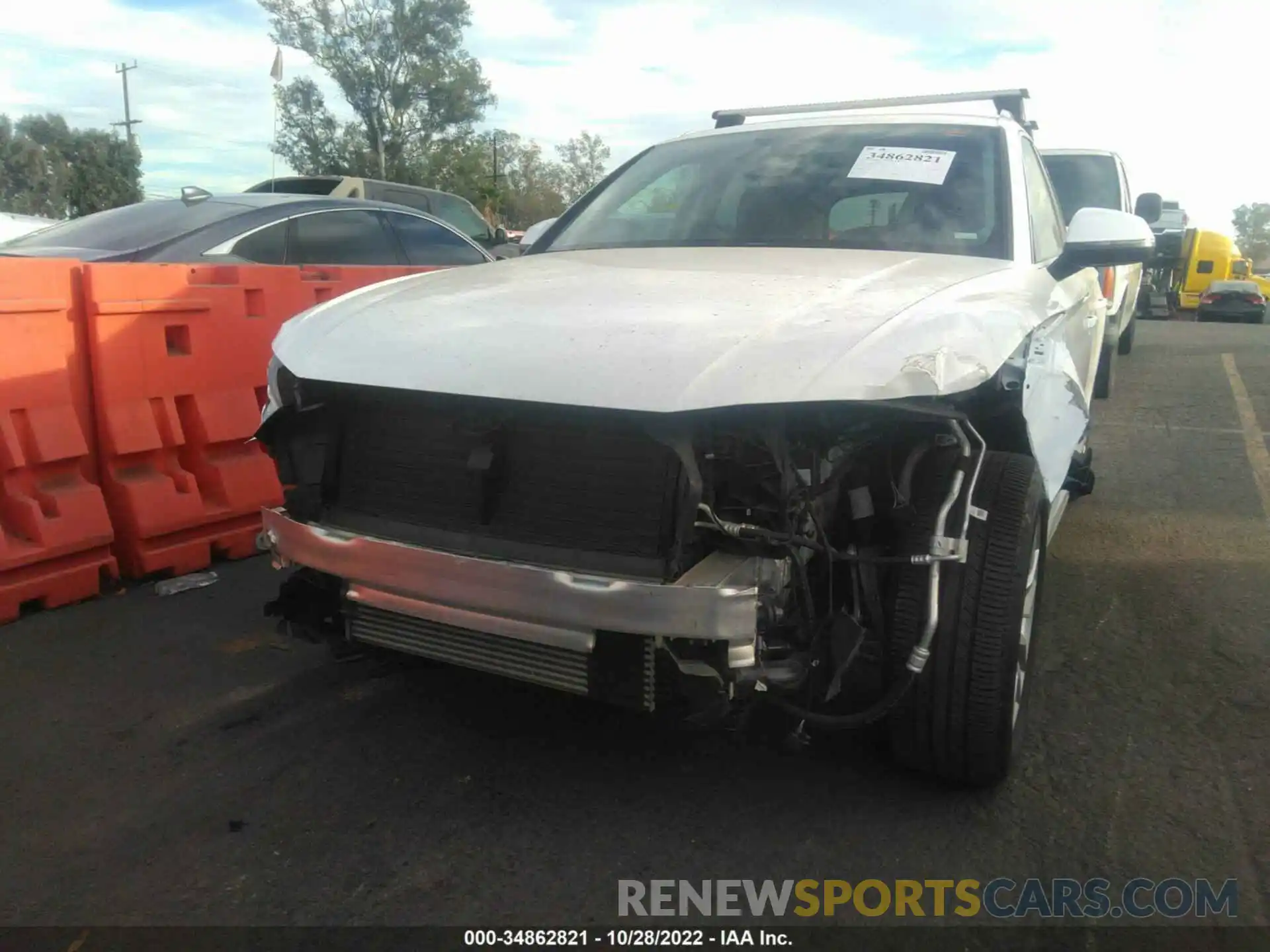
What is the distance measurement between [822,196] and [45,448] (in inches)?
126

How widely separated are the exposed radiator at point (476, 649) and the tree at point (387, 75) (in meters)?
41.8

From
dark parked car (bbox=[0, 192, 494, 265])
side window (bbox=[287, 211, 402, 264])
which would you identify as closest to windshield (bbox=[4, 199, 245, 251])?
dark parked car (bbox=[0, 192, 494, 265])

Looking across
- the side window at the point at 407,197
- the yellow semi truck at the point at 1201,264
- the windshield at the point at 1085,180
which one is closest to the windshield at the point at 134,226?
the side window at the point at 407,197

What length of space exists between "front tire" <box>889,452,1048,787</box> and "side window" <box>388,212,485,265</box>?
5.32 meters

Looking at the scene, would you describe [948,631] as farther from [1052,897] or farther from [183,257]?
[183,257]

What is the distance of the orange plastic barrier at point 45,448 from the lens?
4070 mm

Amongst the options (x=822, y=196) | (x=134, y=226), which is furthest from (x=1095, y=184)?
(x=134, y=226)

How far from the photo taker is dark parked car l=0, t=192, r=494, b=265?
5809 millimetres

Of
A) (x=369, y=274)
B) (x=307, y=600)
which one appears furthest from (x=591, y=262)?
(x=369, y=274)

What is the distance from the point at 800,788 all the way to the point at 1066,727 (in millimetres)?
942

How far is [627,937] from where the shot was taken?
2.29 meters

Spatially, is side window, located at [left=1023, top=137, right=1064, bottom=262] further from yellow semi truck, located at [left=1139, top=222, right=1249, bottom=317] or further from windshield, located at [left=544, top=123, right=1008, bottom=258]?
yellow semi truck, located at [left=1139, top=222, right=1249, bottom=317]

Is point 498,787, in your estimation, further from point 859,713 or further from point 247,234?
point 247,234

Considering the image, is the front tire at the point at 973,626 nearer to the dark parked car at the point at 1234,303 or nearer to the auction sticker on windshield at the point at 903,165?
the auction sticker on windshield at the point at 903,165
